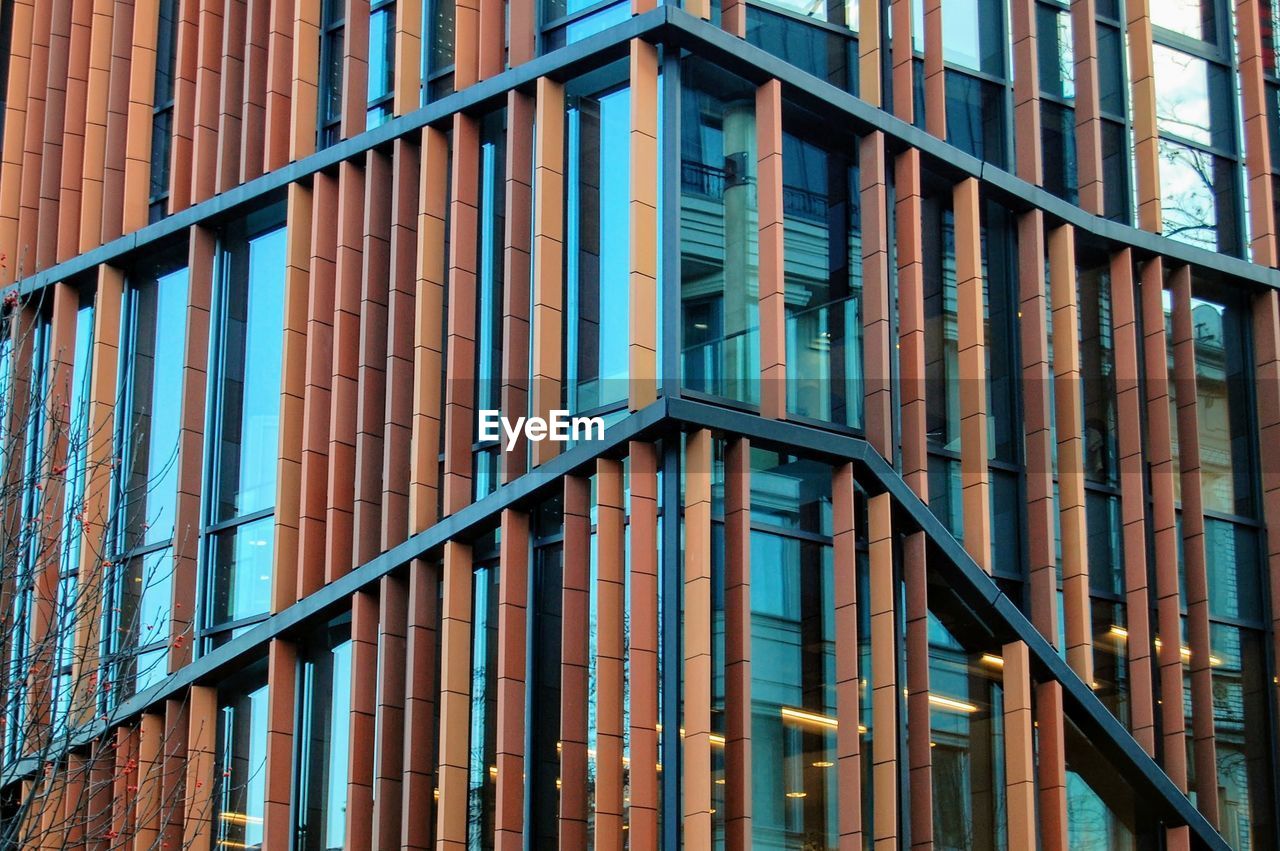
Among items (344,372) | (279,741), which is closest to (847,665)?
(279,741)

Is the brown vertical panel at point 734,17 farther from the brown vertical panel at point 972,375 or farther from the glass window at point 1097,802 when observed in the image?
the glass window at point 1097,802

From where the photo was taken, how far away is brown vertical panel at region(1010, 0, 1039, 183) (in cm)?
2641

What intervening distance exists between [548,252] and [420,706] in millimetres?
5371

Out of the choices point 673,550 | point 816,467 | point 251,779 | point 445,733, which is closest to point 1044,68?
point 816,467

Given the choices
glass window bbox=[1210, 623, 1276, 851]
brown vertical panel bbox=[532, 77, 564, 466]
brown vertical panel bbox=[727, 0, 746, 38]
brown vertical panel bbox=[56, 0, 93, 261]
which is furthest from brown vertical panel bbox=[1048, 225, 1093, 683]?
brown vertical panel bbox=[56, 0, 93, 261]

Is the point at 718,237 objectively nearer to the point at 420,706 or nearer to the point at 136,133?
the point at 420,706

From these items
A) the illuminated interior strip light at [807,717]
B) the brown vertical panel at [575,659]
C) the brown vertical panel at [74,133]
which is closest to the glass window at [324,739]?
the brown vertical panel at [575,659]

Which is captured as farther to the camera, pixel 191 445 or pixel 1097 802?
pixel 191 445

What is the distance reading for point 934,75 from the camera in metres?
25.8

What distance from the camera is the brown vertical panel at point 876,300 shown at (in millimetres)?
23562

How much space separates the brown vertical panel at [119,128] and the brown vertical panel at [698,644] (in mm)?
10368

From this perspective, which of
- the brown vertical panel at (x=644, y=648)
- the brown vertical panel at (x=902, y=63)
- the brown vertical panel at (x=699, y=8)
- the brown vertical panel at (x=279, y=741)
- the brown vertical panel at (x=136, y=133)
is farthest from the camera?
the brown vertical panel at (x=136, y=133)

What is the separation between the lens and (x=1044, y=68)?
90.0 feet

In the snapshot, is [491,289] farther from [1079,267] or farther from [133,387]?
[1079,267]
